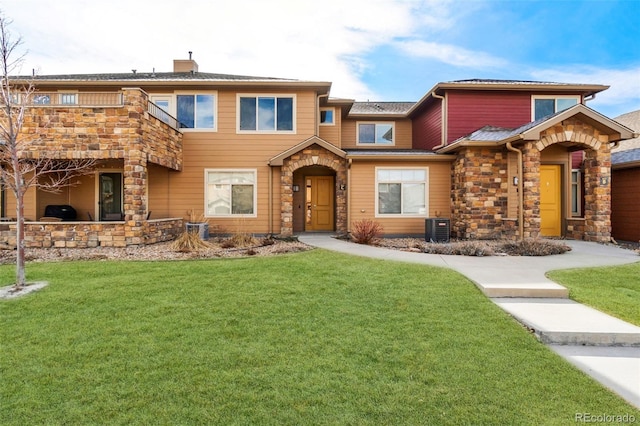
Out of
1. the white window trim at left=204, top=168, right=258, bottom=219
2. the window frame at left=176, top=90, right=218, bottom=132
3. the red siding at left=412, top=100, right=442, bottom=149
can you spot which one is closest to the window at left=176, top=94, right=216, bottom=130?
the window frame at left=176, top=90, right=218, bottom=132

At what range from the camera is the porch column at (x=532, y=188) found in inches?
397

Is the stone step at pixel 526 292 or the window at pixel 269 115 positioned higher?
the window at pixel 269 115

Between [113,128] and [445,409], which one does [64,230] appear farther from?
[445,409]

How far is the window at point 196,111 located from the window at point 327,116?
14.5 feet

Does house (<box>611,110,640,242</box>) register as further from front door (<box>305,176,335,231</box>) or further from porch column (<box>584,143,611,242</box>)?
front door (<box>305,176,335,231</box>)

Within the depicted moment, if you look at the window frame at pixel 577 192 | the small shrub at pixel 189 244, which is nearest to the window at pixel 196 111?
the small shrub at pixel 189 244

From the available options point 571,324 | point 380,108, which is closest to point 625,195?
point 380,108

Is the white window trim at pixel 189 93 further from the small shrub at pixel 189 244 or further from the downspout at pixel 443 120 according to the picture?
the downspout at pixel 443 120

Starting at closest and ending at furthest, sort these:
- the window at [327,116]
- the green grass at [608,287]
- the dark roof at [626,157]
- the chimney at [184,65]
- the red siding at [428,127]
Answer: the green grass at [608,287] → the dark roof at [626,157] → the red siding at [428,127] → the window at [327,116] → the chimney at [184,65]

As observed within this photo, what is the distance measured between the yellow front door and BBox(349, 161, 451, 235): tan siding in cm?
335

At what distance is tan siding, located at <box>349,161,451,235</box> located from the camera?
12.0 meters

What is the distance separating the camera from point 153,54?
17312mm

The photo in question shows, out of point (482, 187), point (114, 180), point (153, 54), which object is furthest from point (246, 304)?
point (153, 54)

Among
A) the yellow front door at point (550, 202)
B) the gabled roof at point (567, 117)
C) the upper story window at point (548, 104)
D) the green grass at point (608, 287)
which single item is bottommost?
the green grass at point (608, 287)
